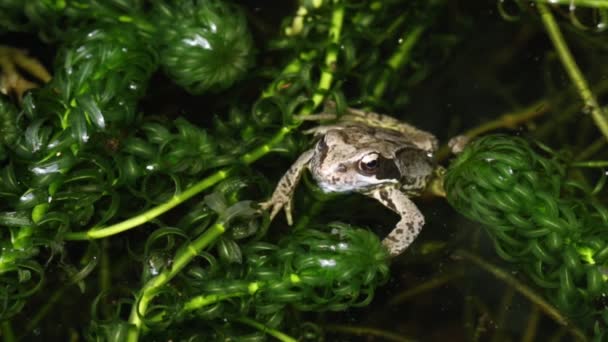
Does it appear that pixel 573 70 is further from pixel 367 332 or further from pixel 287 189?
pixel 367 332

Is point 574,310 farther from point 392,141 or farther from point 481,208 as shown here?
point 392,141

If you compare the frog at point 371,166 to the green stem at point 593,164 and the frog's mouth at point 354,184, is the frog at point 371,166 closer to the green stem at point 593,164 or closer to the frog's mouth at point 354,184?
the frog's mouth at point 354,184

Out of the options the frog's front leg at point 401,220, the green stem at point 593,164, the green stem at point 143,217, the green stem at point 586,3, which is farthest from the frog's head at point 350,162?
the green stem at point 586,3

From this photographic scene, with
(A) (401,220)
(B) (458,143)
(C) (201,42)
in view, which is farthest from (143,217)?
(B) (458,143)

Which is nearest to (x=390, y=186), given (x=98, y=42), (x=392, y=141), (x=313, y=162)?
(x=392, y=141)

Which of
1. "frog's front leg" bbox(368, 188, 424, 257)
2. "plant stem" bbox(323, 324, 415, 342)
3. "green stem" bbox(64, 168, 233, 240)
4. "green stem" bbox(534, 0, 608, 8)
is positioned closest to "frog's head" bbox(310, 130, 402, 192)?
"frog's front leg" bbox(368, 188, 424, 257)

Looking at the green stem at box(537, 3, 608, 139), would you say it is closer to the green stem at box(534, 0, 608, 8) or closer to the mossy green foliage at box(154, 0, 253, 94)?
the green stem at box(534, 0, 608, 8)

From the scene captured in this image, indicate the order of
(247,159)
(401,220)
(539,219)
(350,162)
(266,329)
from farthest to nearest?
(401,220), (350,162), (247,159), (266,329), (539,219)
